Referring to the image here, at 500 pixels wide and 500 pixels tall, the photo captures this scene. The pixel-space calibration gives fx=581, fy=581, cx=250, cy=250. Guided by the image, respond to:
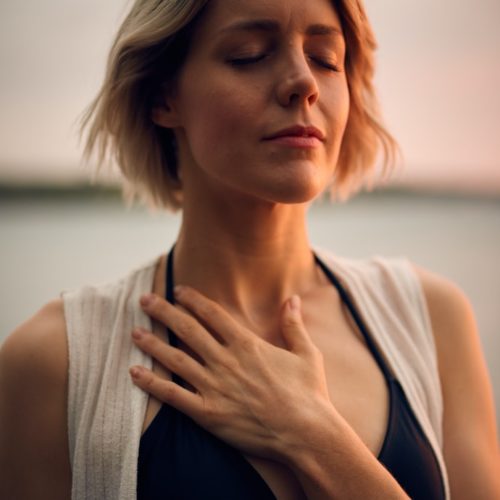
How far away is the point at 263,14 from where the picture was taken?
46.7 inches

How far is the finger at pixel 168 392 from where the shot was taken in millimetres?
1121

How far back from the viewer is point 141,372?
1.18 meters

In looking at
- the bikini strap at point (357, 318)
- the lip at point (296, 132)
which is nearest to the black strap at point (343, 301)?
the bikini strap at point (357, 318)

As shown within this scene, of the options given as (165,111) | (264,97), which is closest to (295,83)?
(264,97)

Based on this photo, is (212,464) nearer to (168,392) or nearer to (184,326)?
(168,392)

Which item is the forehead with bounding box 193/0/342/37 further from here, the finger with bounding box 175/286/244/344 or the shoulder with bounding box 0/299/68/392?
the shoulder with bounding box 0/299/68/392

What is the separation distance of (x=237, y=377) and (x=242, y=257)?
0.33m

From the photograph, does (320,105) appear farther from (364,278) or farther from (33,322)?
(33,322)

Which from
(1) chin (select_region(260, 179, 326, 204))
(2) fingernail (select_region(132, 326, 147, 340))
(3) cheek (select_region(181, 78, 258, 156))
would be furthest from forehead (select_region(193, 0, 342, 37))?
(2) fingernail (select_region(132, 326, 147, 340))

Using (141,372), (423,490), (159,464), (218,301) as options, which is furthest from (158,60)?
(423,490)

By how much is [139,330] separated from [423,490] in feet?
2.19

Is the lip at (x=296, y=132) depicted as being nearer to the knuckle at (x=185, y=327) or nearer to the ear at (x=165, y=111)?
the ear at (x=165, y=111)

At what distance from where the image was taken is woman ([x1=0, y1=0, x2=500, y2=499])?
1100mm

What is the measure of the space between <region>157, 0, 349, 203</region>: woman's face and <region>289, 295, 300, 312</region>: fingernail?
27 cm
